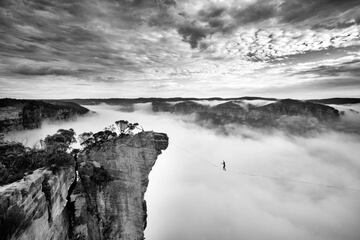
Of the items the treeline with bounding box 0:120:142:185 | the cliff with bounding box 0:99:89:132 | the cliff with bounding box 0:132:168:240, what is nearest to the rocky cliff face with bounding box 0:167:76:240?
the cliff with bounding box 0:132:168:240

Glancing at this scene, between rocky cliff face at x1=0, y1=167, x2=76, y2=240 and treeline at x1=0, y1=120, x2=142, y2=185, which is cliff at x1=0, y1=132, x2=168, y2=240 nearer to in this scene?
rocky cliff face at x1=0, y1=167, x2=76, y2=240

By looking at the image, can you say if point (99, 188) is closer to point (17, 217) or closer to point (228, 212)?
point (17, 217)

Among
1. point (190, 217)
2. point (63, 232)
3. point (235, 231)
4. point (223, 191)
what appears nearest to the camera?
point (63, 232)

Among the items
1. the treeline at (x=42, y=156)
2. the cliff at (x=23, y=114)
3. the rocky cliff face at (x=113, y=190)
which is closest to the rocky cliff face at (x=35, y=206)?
the treeline at (x=42, y=156)

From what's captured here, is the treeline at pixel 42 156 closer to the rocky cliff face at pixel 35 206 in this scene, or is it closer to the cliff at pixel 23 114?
the rocky cliff face at pixel 35 206

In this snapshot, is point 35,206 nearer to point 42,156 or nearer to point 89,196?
point 42,156

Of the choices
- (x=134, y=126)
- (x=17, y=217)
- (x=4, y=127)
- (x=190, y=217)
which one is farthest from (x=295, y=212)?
(x=4, y=127)

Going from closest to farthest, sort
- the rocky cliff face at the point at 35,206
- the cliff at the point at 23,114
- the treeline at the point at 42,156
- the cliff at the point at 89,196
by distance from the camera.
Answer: the rocky cliff face at the point at 35,206, the cliff at the point at 89,196, the treeline at the point at 42,156, the cliff at the point at 23,114

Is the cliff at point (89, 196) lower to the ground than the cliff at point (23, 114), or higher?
lower
